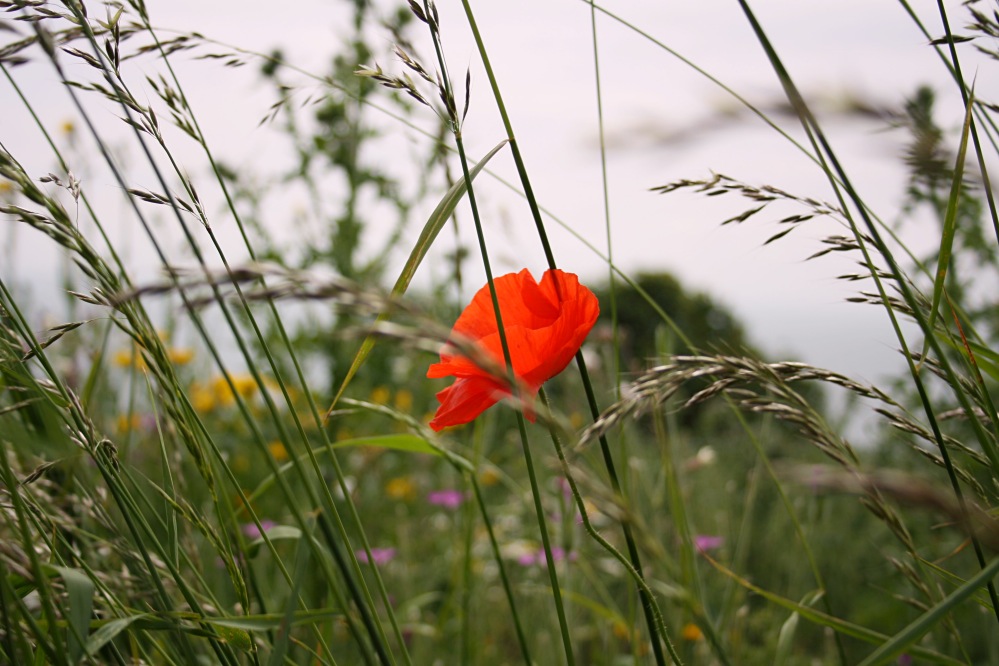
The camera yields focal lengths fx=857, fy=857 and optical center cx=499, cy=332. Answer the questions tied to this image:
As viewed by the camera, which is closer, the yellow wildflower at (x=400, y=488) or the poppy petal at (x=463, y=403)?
the poppy petal at (x=463, y=403)

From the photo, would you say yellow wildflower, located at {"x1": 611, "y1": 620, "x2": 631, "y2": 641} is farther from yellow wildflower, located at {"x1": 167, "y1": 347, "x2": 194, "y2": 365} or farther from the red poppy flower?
yellow wildflower, located at {"x1": 167, "y1": 347, "x2": 194, "y2": 365}

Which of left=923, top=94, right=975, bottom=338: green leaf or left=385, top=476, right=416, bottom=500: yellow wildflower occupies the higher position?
left=923, top=94, right=975, bottom=338: green leaf

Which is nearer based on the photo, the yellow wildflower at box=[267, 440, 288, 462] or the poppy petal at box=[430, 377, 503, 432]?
the poppy petal at box=[430, 377, 503, 432]

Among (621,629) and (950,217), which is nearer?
(950,217)

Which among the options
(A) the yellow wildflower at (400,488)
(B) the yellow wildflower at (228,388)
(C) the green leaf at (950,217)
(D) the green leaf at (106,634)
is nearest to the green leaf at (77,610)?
(D) the green leaf at (106,634)

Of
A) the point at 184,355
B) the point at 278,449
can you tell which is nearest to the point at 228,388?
the point at 278,449

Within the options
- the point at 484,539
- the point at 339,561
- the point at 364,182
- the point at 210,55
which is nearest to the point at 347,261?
the point at 364,182

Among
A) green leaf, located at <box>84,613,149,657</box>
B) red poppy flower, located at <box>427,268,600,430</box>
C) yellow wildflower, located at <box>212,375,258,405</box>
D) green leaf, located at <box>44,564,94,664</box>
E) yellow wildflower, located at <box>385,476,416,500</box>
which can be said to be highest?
red poppy flower, located at <box>427,268,600,430</box>

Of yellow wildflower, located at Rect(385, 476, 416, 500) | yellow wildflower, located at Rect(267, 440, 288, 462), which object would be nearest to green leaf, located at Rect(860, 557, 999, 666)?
yellow wildflower, located at Rect(267, 440, 288, 462)

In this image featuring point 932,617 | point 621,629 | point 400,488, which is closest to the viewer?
point 932,617

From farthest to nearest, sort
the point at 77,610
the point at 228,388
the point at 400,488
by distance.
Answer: the point at 400,488 < the point at 228,388 < the point at 77,610

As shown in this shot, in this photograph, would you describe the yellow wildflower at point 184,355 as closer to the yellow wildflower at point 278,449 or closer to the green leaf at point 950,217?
the yellow wildflower at point 278,449

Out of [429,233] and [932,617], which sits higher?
[429,233]

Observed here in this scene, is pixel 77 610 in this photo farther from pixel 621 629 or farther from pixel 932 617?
pixel 621 629
